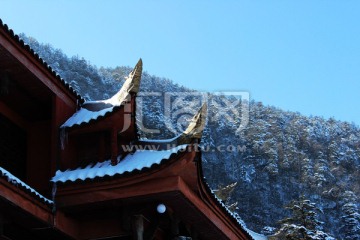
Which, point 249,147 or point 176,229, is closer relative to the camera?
point 176,229

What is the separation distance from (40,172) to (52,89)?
1.14 metres

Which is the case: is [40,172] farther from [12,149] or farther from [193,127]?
[193,127]

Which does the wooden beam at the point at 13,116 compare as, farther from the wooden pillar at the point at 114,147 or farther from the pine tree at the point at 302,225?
the pine tree at the point at 302,225

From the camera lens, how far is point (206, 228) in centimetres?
909

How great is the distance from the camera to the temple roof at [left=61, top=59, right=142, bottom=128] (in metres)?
8.57

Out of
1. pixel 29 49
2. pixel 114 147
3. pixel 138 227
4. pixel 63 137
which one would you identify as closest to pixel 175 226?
pixel 138 227

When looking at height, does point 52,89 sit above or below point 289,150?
below

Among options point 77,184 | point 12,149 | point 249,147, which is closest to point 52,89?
point 12,149

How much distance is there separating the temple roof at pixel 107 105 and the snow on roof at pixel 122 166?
0.65 meters

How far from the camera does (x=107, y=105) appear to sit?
30.6 ft

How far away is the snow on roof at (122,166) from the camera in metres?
7.85

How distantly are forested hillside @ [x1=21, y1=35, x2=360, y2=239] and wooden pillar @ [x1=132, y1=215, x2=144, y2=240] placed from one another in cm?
3402

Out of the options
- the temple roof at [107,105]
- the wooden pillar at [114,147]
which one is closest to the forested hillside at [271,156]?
the temple roof at [107,105]

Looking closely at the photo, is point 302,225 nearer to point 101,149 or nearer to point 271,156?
point 101,149
